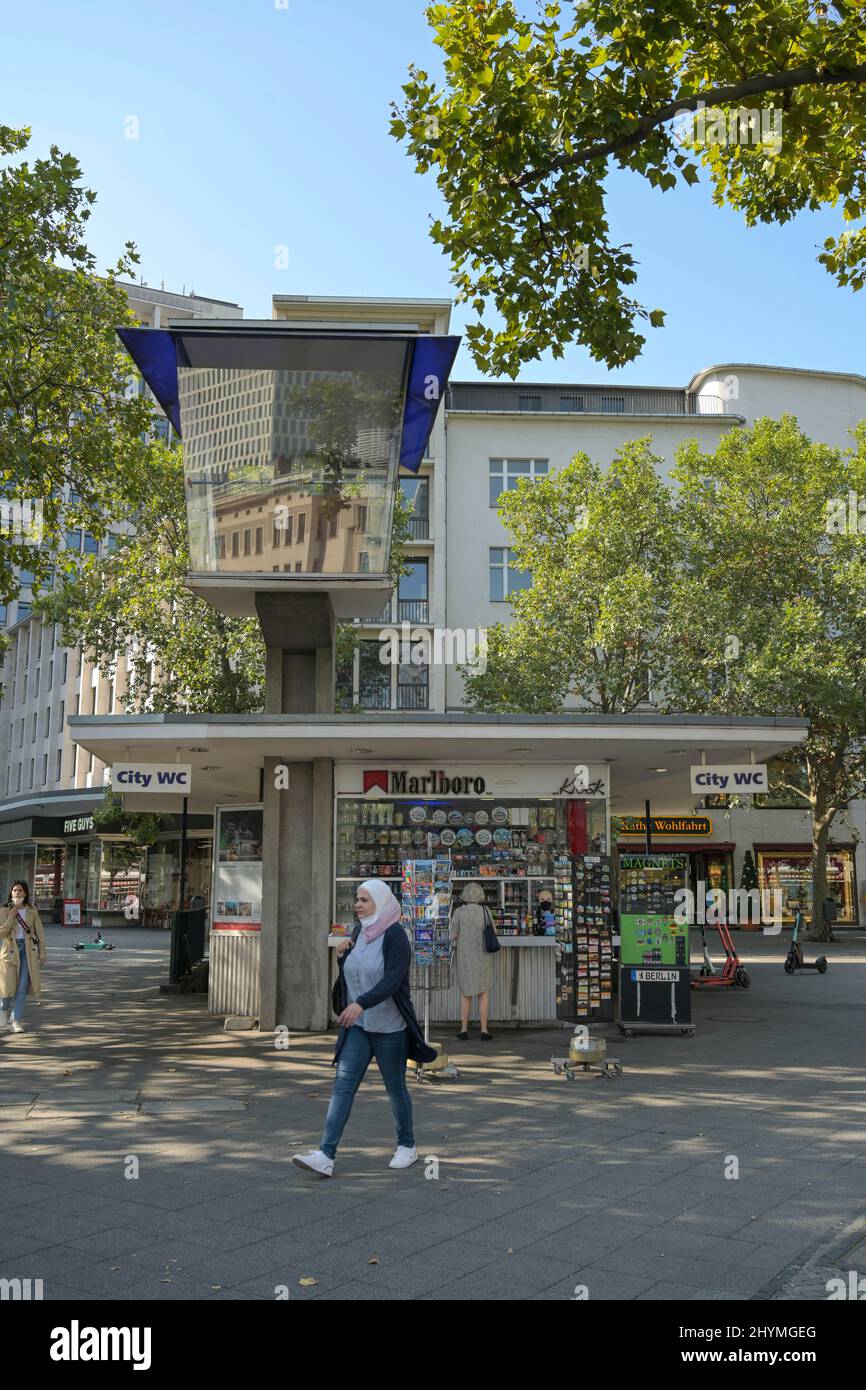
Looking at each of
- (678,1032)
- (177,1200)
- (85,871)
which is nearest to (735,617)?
(678,1032)

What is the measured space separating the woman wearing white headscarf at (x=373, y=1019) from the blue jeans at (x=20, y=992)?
26.5 feet

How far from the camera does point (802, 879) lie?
150 feet

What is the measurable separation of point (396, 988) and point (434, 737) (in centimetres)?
600

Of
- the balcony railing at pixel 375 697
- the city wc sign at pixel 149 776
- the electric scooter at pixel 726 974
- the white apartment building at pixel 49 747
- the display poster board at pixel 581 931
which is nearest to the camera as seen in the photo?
the city wc sign at pixel 149 776

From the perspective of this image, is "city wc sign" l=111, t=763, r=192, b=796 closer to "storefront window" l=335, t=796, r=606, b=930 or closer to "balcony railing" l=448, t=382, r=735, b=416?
"storefront window" l=335, t=796, r=606, b=930

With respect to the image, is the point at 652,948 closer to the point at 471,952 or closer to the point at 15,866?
the point at 471,952

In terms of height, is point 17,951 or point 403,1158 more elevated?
point 17,951

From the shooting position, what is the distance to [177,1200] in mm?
6715

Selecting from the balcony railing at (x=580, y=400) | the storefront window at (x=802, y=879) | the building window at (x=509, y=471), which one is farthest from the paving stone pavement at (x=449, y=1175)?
the balcony railing at (x=580, y=400)

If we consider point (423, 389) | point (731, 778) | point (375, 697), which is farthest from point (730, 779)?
point (375, 697)

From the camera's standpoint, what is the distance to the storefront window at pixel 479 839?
1465cm

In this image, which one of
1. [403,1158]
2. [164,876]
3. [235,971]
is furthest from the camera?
[164,876]

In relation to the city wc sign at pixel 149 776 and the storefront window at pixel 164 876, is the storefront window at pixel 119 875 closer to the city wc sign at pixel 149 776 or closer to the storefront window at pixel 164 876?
the storefront window at pixel 164 876

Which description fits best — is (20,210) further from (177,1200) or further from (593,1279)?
(593,1279)
